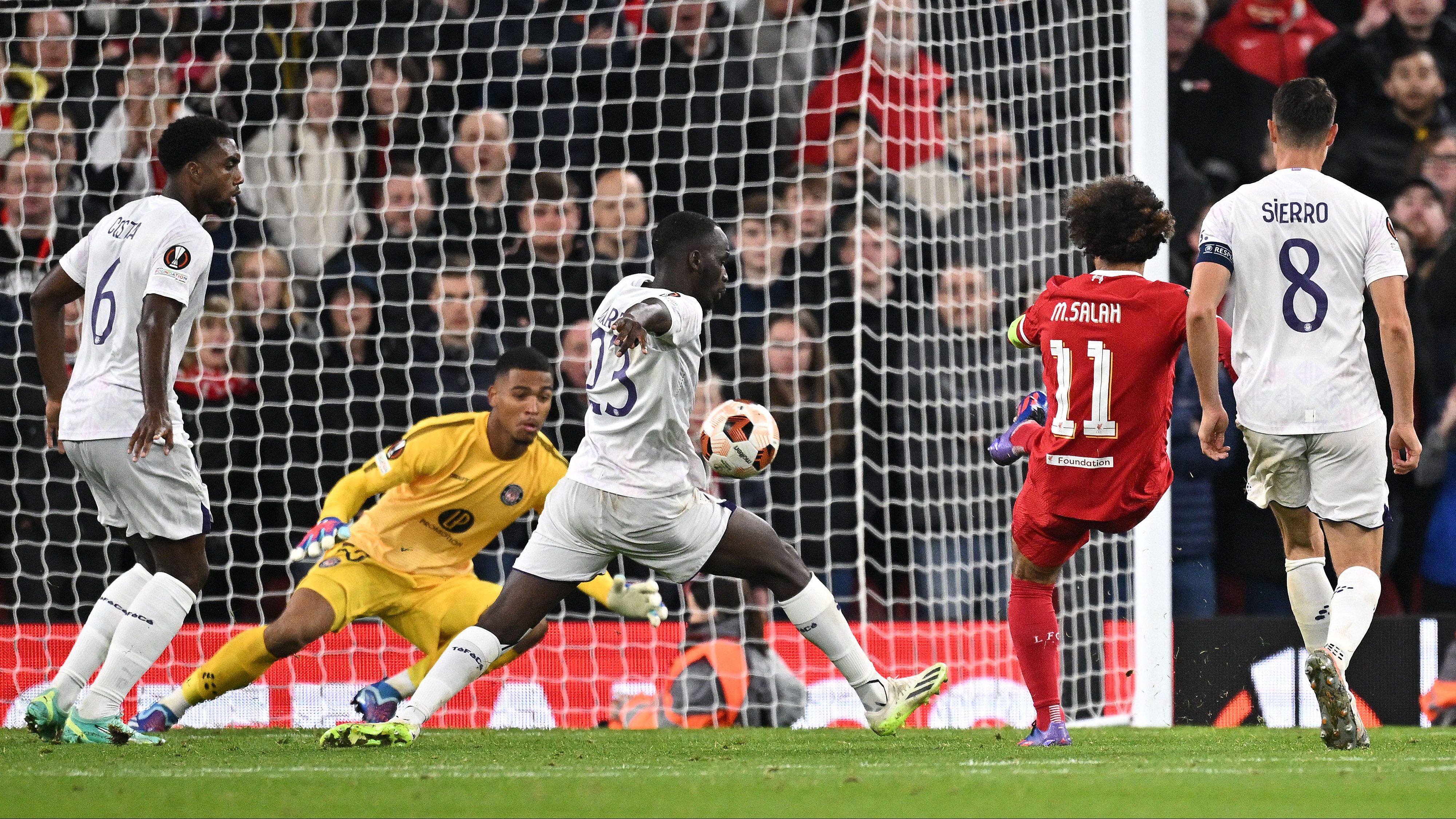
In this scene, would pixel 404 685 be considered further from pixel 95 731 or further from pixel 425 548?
pixel 95 731

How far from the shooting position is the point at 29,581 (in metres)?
8.12

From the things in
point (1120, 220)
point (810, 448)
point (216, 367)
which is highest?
point (1120, 220)

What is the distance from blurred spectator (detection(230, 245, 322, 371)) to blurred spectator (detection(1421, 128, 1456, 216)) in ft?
17.6

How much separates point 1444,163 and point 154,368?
6.13 meters

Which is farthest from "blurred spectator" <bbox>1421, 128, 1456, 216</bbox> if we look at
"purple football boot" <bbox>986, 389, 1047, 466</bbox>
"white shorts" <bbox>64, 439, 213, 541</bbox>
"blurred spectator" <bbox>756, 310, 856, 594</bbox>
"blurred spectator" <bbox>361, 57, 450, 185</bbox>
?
"white shorts" <bbox>64, 439, 213, 541</bbox>

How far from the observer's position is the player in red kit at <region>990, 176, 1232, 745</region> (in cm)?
485

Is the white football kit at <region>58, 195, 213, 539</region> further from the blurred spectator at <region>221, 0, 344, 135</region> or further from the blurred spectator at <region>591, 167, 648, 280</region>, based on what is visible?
the blurred spectator at <region>221, 0, 344, 135</region>

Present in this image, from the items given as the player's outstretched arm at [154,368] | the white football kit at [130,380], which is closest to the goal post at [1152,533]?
the white football kit at [130,380]

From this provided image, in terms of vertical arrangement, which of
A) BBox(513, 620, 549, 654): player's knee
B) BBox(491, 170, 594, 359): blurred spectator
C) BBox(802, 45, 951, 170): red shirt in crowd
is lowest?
BBox(513, 620, 549, 654): player's knee

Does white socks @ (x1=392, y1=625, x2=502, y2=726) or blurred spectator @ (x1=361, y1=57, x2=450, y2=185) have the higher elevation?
blurred spectator @ (x1=361, y1=57, x2=450, y2=185)

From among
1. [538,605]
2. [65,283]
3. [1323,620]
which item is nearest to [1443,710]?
[1323,620]

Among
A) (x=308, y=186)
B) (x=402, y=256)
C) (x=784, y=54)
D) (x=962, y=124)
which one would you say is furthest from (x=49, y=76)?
(x=962, y=124)

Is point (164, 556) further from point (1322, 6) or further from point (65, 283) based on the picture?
point (1322, 6)

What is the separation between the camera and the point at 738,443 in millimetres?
5188
